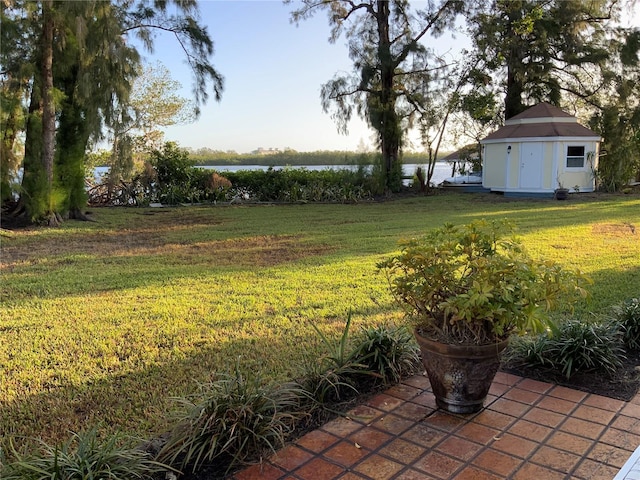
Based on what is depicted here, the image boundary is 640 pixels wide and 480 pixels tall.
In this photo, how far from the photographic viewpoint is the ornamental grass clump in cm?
231

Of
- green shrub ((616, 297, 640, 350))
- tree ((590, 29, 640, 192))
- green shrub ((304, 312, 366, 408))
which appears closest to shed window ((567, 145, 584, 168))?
tree ((590, 29, 640, 192))

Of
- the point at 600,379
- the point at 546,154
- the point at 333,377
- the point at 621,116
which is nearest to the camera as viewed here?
the point at 333,377

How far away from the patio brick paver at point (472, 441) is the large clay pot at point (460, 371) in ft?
0.24

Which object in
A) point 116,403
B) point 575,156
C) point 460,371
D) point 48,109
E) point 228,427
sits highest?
point 48,109

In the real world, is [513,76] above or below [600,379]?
above

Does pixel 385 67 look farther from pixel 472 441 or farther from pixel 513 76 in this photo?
pixel 472 441

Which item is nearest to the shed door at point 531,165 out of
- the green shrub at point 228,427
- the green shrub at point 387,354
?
the green shrub at point 387,354

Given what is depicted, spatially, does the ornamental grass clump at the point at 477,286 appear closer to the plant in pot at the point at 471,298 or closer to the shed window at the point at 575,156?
the plant in pot at the point at 471,298

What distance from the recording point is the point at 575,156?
56.8ft

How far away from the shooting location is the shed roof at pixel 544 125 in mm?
17141

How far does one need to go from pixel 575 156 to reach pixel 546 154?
112cm

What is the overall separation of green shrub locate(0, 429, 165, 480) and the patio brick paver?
408mm

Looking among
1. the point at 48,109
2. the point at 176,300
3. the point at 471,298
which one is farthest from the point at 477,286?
the point at 48,109

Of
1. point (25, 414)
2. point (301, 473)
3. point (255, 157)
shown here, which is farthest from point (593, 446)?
point (255, 157)
